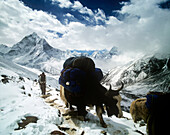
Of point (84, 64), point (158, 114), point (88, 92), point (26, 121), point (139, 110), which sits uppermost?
point (84, 64)

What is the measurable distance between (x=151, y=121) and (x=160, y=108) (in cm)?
42

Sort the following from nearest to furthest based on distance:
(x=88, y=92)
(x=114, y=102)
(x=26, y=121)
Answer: (x=26, y=121)
(x=114, y=102)
(x=88, y=92)

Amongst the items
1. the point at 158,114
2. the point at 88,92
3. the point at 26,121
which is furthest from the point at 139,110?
the point at 26,121

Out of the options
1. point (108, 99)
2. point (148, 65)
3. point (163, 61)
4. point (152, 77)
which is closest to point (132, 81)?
point (152, 77)

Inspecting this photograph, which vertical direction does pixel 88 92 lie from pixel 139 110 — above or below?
above

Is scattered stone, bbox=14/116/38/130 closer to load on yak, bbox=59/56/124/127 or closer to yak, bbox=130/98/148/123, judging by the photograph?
load on yak, bbox=59/56/124/127

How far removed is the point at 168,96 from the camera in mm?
2090

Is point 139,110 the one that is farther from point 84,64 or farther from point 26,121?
point 26,121

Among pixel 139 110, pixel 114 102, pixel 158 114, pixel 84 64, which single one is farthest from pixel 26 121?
pixel 139 110

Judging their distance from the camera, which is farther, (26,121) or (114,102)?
(114,102)

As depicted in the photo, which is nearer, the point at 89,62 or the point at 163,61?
the point at 89,62

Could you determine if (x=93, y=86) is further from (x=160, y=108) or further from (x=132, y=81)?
(x=132, y=81)

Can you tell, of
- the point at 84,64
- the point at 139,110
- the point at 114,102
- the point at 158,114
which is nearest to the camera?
the point at 158,114

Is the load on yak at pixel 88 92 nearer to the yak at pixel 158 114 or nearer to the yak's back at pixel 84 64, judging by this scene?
the yak's back at pixel 84 64
